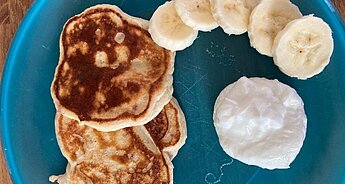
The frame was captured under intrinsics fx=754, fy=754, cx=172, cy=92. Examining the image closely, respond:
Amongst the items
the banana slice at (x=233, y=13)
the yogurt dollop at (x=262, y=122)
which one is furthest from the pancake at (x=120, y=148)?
the banana slice at (x=233, y=13)

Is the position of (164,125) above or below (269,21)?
below

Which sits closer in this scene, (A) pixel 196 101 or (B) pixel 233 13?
(B) pixel 233 13

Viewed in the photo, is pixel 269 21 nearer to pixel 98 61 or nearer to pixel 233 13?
pixel 233 13

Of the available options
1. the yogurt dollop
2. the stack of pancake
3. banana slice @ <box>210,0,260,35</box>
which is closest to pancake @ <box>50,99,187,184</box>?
the stack of pancake

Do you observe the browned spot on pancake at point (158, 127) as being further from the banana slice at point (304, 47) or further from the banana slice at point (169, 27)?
the banana slice at point (304, 47)

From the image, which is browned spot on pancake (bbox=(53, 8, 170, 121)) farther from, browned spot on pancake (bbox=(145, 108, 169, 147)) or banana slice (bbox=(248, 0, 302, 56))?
banana slice (bbox=(248, 0, 302, 56))

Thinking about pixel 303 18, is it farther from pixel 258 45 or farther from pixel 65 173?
pixel 65 173

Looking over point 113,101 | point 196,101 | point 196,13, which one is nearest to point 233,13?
point 196,13
